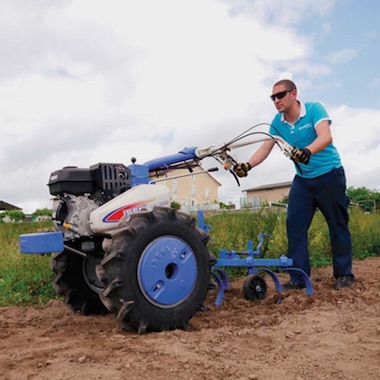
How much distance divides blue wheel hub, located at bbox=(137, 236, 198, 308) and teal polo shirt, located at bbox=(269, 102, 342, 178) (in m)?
1.92

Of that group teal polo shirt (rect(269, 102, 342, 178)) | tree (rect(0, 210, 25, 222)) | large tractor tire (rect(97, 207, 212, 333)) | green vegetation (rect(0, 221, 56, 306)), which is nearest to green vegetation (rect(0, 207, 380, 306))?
green vegetation (rect(0, 221, 56, 306))

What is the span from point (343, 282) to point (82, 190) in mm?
2813

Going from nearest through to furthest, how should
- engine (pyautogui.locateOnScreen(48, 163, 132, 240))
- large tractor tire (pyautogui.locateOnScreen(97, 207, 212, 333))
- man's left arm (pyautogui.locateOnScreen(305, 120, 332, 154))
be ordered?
1. large tractor tire (pyautogui.locateOnScreen(97, 207, 212, 333))
2. engine (pyautogui.locateOnScreen(48, 163, 132, 240))
3. man's left arm (pyautogui.locateOnScreen(305, 120, 332, 154))

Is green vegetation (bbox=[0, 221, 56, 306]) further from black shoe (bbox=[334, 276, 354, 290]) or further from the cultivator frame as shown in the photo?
black shoe (bbox=[334, 276, 354, 290])

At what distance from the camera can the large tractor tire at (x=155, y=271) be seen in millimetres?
3146

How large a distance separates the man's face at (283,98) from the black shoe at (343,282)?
1.79m

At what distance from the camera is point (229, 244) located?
657 cm

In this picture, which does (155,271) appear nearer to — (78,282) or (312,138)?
(78,282)

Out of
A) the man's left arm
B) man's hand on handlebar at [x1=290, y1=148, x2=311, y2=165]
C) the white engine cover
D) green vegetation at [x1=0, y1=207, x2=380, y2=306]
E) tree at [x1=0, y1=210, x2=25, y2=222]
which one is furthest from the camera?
tree at [x1=0, y1=210, x2=25, y2=222]

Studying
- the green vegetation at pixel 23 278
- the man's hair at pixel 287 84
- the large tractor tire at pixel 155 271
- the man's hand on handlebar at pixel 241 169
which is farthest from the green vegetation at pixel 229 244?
the man's hair at pixel 287 84

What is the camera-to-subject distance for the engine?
3.62 metres

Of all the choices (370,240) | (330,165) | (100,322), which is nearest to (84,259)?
(100,322)

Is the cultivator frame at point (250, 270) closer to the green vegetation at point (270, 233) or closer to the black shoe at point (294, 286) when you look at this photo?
the black shoe at point (294, 286)

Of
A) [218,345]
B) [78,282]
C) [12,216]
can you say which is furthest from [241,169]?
[12,216]
